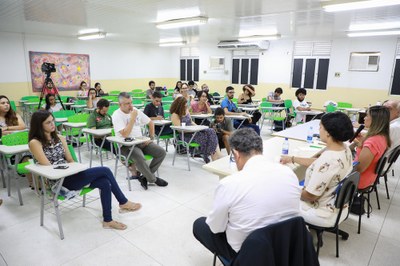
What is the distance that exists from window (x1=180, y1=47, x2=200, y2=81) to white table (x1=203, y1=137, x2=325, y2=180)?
1027 centimetres

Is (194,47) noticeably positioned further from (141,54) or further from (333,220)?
(333,220)

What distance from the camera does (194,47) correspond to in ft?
42.8

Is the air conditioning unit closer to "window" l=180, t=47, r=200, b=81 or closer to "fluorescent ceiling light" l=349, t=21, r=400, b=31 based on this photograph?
"window" l=180, t=47, r=200, b=81

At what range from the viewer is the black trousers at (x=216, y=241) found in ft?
5.58

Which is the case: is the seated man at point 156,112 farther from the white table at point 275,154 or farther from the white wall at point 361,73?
the white wall at point 361,73

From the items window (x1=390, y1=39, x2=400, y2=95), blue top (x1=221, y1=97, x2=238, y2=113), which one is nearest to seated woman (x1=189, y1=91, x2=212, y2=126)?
blue top (x1=221, y1=97, x2=238, y2=113)

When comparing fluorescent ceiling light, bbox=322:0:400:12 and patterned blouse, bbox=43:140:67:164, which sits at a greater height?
fluorescent ceiling light, bbox=322:0:400:12

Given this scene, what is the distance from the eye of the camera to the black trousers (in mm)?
1700

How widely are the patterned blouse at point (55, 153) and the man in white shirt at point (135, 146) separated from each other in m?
1.01

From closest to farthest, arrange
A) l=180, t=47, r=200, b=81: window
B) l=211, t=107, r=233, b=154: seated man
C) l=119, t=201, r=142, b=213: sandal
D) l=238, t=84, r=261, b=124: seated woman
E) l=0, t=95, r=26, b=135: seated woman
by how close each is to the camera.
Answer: l=119, t=201, r=142, b=213: sandal < l=0, t=95, r=26, b=135: seated woman < l=211, t=107, r=233, b=154: seated man < l=238, t=84, r=261, b=124: seated woman < l=180, t=47, r=200, b=81: window

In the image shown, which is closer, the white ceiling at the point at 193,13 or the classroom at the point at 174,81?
the classroom at the point at 174,81

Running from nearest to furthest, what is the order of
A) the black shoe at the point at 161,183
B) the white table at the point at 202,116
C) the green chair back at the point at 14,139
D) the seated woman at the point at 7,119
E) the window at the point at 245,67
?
the green chair back at the point at 14,139
the black shoe at the point at 161,183
the seated woman at the point at 7,119
the white table at the point at 202,116
the window at the point at 245,67

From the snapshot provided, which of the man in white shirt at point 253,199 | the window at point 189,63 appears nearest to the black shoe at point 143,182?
the man in white shirt at point 253,199

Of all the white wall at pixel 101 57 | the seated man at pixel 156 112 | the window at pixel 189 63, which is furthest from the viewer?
the window at pixel 189 63
